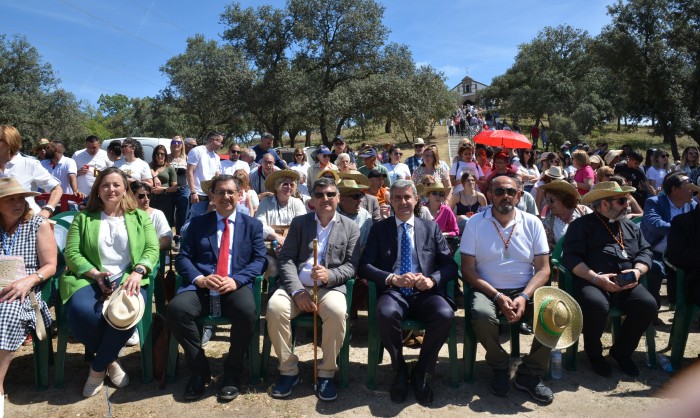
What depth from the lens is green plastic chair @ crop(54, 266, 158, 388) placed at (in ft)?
11.7

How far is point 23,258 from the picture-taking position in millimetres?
3568

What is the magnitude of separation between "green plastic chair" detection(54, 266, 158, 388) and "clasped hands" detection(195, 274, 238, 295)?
1.59ft

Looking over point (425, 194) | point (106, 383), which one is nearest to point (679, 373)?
point (425, 194)

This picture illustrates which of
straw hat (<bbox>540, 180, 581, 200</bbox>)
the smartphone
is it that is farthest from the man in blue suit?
the smartphone

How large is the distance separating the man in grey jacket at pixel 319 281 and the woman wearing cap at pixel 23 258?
1.77 meters

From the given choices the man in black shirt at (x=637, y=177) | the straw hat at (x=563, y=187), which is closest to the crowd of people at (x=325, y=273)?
the straw hat at (x=563, y=187)

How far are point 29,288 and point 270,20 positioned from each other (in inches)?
957

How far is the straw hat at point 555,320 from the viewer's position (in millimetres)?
3465

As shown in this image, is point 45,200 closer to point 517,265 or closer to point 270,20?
point 517,265

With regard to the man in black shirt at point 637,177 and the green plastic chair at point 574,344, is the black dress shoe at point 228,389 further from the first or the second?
the man in black shirt at point 637,177

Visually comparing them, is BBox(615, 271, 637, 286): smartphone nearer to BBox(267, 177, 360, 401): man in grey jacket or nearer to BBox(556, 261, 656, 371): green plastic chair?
BBox(556, 261, 656, 371): green plastic chair

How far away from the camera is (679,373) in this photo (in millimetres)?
3789

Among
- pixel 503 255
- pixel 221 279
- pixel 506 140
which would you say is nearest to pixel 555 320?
pixel 503 255

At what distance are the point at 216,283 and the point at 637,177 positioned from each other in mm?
6939
